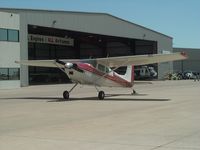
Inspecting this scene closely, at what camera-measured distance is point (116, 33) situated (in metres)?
66.1

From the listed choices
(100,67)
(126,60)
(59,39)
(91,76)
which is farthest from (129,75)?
(59,39)

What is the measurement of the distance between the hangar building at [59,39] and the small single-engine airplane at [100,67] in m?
17.6

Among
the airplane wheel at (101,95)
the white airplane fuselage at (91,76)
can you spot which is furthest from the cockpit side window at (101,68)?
the airplane wheel at (101,95)

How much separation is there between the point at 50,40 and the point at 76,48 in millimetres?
11668

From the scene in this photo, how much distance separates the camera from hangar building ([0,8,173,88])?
159 feet

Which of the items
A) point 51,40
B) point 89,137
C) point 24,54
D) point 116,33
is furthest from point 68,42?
point 89,137

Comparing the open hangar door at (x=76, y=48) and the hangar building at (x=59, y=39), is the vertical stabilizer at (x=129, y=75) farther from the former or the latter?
the open hangar door at (x=76, y=48)

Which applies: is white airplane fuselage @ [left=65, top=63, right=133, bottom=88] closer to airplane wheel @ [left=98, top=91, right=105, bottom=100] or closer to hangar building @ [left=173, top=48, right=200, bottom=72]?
airplane wheel @ [left=98, top=91, right=105, bottom=100]

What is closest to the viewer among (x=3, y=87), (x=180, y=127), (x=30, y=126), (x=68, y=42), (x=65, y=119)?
(x=180, y=127)

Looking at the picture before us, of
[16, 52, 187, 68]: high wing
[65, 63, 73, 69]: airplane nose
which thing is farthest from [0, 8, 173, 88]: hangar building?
[65, 63, 73, 69]: airplane nose

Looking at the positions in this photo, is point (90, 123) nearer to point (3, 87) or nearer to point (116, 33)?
point (3, 87)

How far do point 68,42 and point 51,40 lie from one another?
17.0 ft

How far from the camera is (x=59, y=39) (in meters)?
72.1

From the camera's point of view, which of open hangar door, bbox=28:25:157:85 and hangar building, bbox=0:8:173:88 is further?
open hangar door, bbox=28:25:157:85
